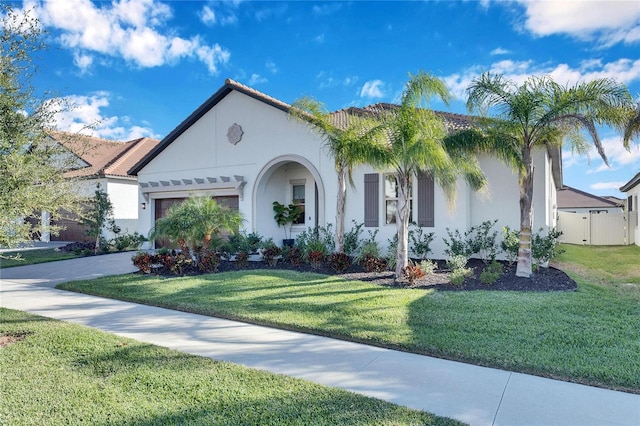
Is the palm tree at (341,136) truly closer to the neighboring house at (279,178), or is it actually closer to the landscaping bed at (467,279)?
the neighboring house at (279,178)

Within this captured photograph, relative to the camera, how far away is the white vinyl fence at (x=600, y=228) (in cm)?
2297

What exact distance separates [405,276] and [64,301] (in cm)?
828

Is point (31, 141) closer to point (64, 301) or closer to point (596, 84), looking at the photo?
point (64, 301)

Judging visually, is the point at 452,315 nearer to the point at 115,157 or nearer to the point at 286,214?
the point at 286,214

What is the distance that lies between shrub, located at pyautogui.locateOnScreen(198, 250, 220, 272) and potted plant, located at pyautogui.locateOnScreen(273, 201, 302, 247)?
4.34 m

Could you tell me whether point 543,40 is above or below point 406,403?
above

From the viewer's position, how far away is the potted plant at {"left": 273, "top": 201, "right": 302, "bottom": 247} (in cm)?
1670

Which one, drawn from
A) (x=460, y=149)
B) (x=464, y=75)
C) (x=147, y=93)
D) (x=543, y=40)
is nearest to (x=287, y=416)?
(x=460, y=149)

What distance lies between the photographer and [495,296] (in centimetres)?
845

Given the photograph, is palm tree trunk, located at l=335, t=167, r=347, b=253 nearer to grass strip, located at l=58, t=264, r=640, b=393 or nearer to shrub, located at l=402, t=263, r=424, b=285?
grass strip, located at l=58, t=264, r=640, b=393

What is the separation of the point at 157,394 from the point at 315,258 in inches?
326

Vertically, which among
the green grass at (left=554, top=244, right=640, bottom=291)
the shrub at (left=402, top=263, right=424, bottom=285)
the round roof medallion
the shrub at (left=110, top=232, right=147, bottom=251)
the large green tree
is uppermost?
the round roof medallion

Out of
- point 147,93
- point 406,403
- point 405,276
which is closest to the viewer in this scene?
point 406,403

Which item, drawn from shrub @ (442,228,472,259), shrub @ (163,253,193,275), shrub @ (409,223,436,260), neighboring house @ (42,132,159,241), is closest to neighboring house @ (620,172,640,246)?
shrub @ (442,228,472,259)
